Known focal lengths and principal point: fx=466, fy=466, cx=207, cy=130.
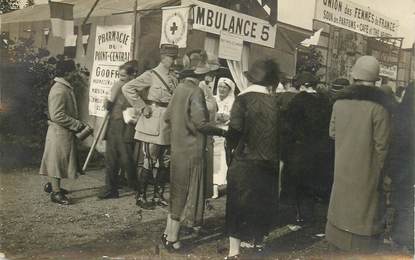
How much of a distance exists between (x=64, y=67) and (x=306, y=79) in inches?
100

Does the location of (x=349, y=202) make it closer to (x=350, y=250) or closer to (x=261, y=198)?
(x=350, y=250)

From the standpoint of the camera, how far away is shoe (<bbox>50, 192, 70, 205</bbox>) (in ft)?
15.8

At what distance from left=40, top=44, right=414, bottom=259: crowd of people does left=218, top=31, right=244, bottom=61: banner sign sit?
1.34ft

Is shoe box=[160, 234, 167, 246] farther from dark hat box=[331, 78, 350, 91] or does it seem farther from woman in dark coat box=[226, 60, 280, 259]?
dark hat box=[331, 78, 350, 91]

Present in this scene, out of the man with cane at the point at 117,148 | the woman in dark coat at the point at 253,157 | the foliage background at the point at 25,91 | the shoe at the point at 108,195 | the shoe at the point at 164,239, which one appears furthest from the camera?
the shoe at the point at 108,195

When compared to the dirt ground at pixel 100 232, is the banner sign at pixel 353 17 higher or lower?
higher

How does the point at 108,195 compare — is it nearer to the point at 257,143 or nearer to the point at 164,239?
the point at 164,239

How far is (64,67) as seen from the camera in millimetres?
4789

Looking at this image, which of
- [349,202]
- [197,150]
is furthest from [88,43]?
[349,202]

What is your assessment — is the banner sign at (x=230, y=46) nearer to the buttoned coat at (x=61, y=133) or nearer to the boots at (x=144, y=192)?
the boots at (x=144, y=192)

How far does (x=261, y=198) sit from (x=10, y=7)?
2.97m

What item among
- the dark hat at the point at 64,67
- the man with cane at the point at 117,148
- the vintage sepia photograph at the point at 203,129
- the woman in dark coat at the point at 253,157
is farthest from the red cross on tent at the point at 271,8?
the dark hat at the point at 64,67

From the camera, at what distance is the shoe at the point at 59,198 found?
482 centimetres

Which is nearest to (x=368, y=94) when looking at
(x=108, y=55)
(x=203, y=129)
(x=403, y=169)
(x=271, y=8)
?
(x=403, y=169)
